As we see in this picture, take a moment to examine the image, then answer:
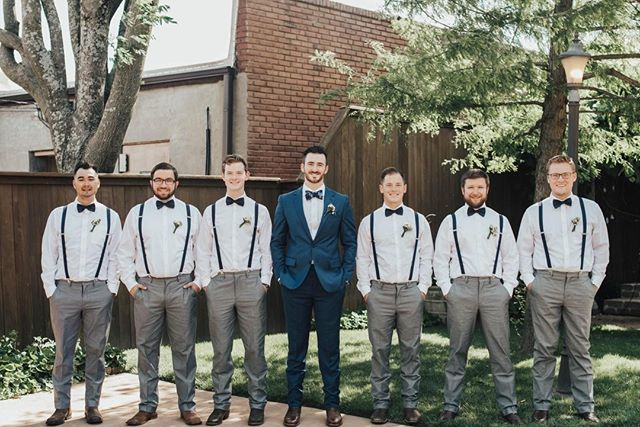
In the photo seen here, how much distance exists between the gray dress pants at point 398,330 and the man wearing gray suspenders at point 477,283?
250mm

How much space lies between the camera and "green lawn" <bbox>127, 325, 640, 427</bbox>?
6492 mm

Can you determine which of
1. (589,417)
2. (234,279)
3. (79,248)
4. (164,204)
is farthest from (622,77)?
(79,248)

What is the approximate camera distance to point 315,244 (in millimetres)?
6301

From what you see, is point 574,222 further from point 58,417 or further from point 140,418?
point 58,417

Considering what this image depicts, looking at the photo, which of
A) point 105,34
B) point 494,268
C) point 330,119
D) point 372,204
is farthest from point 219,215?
point 330,119

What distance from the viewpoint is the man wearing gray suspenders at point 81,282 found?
6.46 meters

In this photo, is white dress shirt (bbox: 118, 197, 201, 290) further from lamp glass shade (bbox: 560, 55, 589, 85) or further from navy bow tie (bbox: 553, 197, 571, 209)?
lamp glass shade (bbox: 560, 55, 589, 85)

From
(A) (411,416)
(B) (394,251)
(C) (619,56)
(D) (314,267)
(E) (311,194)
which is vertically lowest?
(A) (411,416)

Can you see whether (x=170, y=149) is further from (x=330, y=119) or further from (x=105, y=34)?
(x=105, y=34)

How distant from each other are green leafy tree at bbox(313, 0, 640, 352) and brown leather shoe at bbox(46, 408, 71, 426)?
4434 millimetres

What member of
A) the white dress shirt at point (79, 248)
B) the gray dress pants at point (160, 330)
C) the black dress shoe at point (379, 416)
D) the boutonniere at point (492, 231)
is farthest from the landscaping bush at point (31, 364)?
the boutonniere at point (492, 231)

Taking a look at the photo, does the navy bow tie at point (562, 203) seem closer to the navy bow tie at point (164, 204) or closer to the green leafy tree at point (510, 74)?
the green leafy tree at point (510, 74)

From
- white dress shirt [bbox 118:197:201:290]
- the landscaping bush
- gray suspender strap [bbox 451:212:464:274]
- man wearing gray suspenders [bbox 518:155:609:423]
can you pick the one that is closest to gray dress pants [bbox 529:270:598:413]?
man wearing gray suspenders [bbox 518:155:609:423]

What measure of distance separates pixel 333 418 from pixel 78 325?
212 centimetres
